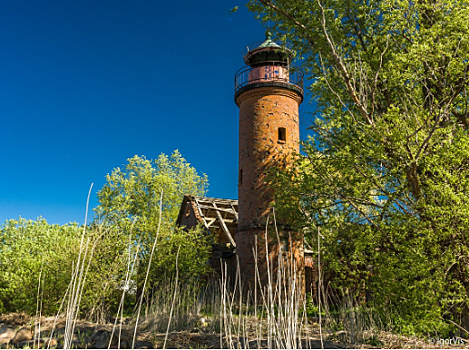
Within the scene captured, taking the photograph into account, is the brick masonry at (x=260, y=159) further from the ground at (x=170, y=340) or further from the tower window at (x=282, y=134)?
the ground at (x=170, y=340)

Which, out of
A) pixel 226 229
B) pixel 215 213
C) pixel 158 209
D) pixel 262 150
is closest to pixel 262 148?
pixel 262 150

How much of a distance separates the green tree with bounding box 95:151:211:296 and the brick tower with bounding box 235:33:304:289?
2.24 metres

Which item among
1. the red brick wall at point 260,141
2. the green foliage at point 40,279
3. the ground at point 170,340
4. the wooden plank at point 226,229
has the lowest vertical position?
the ground at point 170,340

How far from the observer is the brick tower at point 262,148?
46.6 ft

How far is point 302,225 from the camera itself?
35.3 feet

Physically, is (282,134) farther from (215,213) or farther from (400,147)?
(400,147)

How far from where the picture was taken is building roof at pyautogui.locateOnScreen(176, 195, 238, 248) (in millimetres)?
19812

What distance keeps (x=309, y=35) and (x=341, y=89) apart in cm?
151

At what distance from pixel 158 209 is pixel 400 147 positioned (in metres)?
21.4

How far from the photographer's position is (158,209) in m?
26.0

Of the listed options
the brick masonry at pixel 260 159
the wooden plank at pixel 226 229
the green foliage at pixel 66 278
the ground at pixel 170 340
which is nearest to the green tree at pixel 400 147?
the ground at pixel 170 340

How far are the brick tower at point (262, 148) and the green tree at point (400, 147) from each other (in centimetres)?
436

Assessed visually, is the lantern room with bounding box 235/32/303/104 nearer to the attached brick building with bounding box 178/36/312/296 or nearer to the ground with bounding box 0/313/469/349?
the attached brick building with bounding box 178/36/312/296

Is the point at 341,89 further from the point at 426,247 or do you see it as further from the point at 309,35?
the point at 426,247
